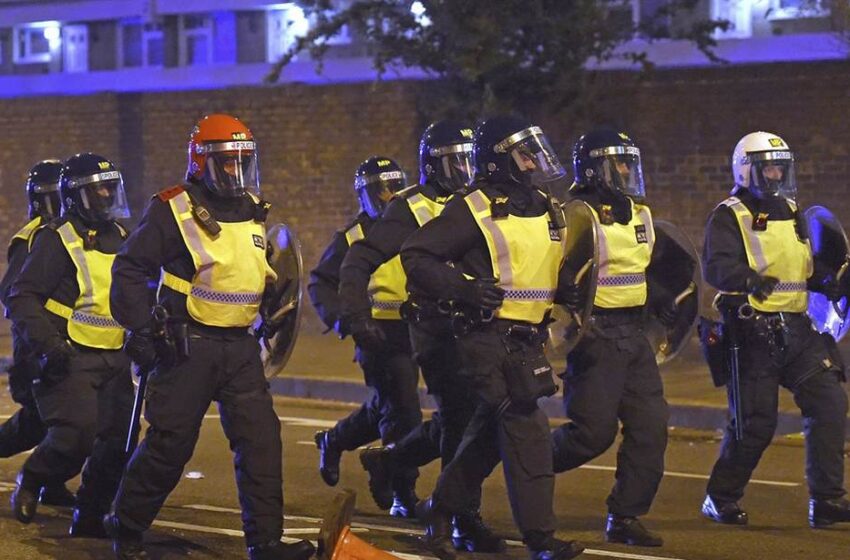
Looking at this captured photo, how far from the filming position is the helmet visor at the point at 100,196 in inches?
296

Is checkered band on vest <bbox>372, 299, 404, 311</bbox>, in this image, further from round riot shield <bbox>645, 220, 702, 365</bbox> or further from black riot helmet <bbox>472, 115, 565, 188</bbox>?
black riot helmet <bbox>472, 115, 565, 188</bbox>

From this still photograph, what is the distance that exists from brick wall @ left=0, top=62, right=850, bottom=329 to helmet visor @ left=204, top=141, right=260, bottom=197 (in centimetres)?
937

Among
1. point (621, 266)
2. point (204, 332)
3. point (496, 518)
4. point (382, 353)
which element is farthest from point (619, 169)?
point (204, 332)

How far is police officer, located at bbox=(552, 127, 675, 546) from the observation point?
7.35 m

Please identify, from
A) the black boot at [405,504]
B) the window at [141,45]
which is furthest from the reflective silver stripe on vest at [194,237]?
the window at [141,45]

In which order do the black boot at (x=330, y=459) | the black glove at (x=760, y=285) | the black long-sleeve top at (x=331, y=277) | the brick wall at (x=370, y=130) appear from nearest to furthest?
1. the black glove at (x=760, y=285)
2. the black long-sleeve top at (x=331, y=277)
3. the black boot at (x=330, y=459)
4. the brick wall at (x=370, y=130)

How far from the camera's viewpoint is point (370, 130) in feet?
57.4

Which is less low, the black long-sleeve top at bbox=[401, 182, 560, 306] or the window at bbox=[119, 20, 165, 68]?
the black long-sleeve top at bbox=[401, 182, 560, 306]

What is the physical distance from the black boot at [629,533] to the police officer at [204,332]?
161 centimetres

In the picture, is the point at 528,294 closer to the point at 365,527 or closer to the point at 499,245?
the point at 499,245

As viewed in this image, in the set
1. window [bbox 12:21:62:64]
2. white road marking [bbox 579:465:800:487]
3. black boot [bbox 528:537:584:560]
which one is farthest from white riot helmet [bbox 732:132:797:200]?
window [bbox 12:21:62:64]

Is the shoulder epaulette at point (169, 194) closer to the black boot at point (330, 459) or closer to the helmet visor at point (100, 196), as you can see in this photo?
the helmet visor at point (100, 196)

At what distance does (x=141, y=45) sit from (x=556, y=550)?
114 feet

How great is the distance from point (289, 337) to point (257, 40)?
105ft
